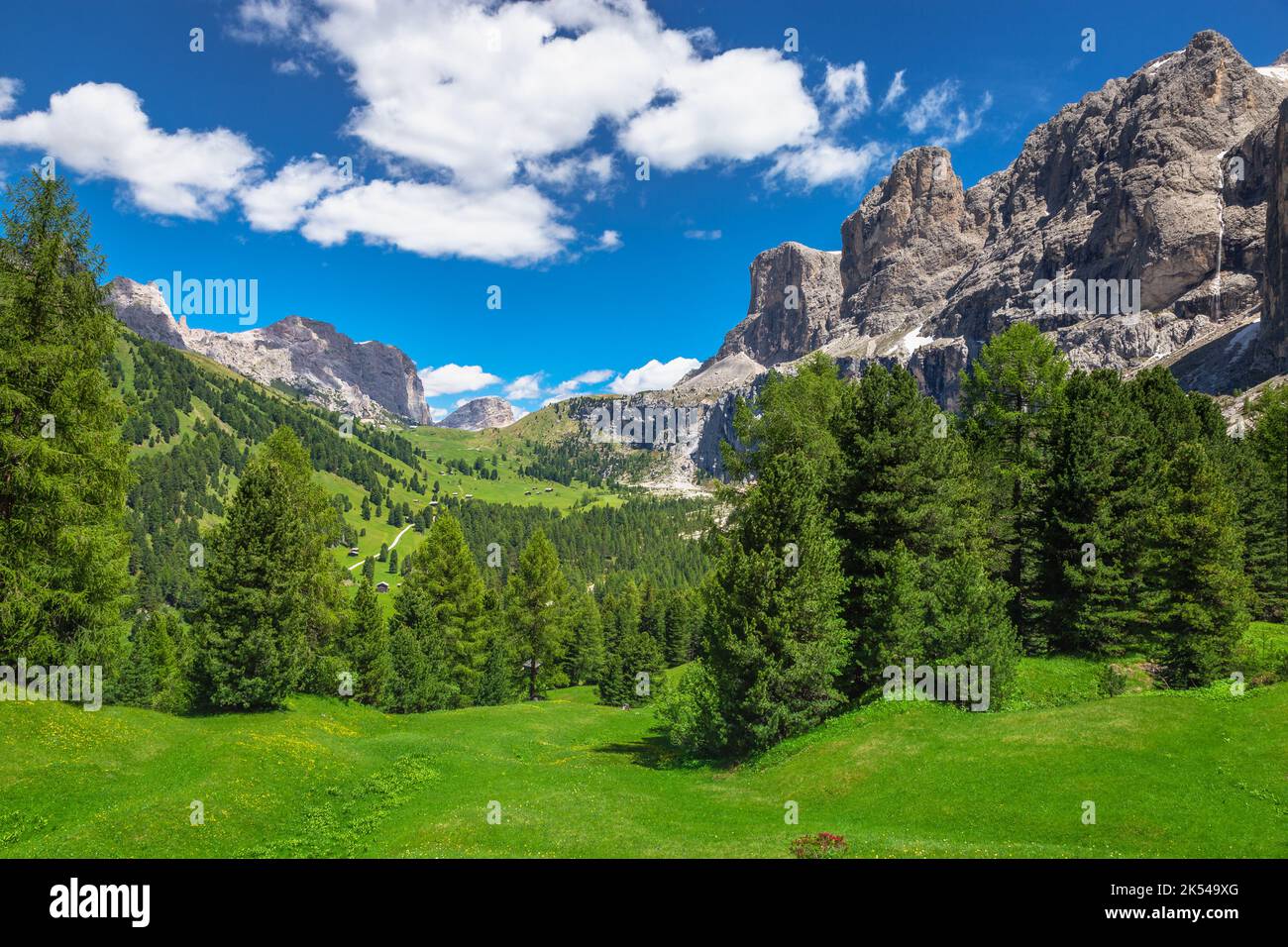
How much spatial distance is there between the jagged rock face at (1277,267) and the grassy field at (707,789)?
217524 millimetres

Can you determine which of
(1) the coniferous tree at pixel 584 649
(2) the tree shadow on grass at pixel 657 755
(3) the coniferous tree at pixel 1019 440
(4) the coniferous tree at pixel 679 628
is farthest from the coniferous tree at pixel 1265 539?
(4) the coniferous tree at pixel 679 628

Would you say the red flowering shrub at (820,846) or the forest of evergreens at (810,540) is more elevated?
the forest of evergreens at (810,540)

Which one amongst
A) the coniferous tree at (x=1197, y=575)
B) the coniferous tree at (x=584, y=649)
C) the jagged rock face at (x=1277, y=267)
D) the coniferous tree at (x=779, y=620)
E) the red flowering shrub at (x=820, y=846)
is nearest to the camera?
the red flowering shrub at (x=820, y=846)

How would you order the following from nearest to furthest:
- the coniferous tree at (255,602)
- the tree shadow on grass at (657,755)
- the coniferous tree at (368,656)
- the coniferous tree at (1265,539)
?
1. the tree shadow on grass at (657,755)
2. the coniferous tree at (255,602)
3. the coniferous tree at (1265,539)
4. the coniferous tree at (368,656)

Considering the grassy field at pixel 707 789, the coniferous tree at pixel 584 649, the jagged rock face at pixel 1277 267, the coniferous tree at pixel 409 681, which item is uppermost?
the jagged rock face at pixel 1277 267

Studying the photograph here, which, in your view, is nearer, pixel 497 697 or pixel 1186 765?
pixel 1186 765

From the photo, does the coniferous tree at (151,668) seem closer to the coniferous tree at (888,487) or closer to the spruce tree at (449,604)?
the spruce tree at (449,604)

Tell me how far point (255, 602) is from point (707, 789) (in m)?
27.8

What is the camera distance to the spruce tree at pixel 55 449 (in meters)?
27.3

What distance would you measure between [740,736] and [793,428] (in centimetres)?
1683

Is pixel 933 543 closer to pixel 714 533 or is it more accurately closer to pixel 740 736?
pixel 714 533

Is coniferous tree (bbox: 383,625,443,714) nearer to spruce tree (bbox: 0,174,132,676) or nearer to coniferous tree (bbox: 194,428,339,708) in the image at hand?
coniferous tree (bbox: 194,428,339,708)
